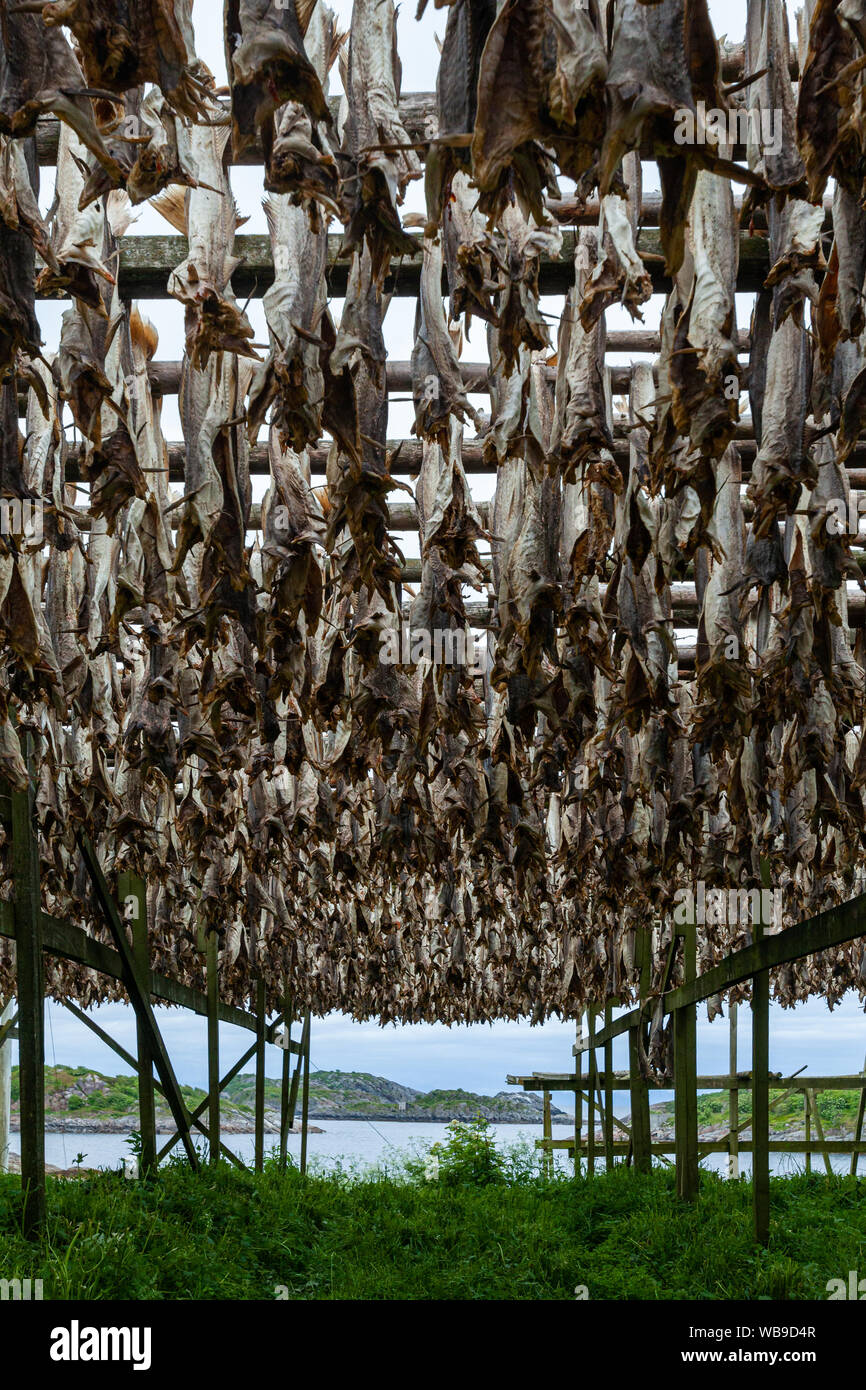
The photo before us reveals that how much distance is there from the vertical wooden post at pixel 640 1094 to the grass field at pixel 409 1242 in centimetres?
91

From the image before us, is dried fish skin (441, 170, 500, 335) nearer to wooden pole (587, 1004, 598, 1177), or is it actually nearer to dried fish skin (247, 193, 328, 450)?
dried fish skin (247, 193, 328, 450)

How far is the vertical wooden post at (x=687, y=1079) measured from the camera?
403 inches

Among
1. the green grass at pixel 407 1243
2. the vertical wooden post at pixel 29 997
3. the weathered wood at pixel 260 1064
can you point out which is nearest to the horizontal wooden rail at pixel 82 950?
the vertical wooden post at pixel 29 997

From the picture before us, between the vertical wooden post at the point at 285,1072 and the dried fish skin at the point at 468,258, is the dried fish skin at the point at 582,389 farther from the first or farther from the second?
the vertical wooden post at the point at 285,1072

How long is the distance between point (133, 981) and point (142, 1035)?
0.85 metres

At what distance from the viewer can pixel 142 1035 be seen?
916cm

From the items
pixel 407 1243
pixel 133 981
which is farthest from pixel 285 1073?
pixel 133 981

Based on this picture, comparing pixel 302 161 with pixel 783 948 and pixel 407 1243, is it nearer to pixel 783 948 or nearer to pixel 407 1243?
pixel 783 948

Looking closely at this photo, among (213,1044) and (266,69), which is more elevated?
(266,69)

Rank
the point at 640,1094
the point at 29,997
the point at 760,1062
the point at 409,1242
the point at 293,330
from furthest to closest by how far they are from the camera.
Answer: the point at 640,1094 < the point at 409,1242 < the point at 760,1062 < the point at 29,997 < the point at 293,330
